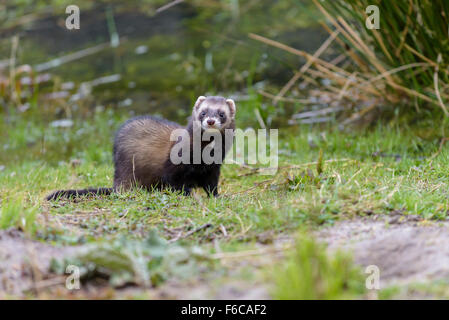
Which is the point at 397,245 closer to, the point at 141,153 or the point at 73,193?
the point at 73,193

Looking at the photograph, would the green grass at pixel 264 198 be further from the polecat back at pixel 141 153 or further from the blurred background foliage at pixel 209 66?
the blurred background foliage at pixel 209 66

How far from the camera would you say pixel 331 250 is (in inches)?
121

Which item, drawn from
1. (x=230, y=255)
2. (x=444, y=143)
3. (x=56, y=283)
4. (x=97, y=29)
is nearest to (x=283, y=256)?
(x=230, y=255)

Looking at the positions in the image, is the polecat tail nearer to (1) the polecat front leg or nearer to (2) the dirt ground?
(1) the polecat front leg

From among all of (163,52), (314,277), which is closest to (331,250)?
(314,277)

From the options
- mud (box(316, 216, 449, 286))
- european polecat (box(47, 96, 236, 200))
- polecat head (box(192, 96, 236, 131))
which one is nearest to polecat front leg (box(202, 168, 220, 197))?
european polecat (box(47, 96, 236, 200))

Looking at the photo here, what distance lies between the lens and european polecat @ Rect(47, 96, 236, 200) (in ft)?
17.0

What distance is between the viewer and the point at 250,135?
760 cm

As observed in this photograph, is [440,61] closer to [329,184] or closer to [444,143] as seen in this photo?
[444,143]

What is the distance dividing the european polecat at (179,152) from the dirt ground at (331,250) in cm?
192

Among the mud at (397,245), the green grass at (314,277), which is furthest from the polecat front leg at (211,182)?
the green grass at (314,277)

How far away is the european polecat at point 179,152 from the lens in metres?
5.20

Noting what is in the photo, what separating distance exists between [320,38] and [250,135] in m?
4.51

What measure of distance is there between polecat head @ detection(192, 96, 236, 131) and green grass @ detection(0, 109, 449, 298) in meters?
0.61
